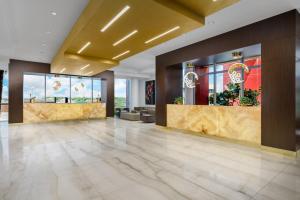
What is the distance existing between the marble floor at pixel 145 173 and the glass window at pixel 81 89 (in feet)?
27.7

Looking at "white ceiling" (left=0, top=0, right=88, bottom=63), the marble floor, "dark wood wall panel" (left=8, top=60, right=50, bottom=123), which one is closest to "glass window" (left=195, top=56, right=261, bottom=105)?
the marble floor

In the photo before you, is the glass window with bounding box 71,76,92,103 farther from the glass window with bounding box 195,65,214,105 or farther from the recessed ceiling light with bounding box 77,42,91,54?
the glass window with bounding box 195,65,214,105

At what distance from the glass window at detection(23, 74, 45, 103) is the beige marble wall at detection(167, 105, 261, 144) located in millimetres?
9504

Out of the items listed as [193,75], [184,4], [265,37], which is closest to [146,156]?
[184,4]

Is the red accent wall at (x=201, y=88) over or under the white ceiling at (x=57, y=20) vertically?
under

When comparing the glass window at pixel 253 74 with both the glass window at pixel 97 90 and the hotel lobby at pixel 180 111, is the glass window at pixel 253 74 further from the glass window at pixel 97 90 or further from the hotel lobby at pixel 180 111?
the glass window at pixel 97 90

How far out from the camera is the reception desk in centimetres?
1023

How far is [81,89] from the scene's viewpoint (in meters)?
13.4

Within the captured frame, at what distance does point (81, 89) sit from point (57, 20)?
8.96m

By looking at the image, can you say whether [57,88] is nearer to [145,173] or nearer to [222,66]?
[222,66]

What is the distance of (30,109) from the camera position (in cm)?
1021

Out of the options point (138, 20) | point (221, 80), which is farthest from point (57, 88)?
point (221, 80)

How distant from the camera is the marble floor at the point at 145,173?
101 inches

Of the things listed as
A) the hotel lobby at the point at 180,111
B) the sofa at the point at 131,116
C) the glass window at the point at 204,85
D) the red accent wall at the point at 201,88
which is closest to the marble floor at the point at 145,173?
the hotel lobby at the point at 180,111
